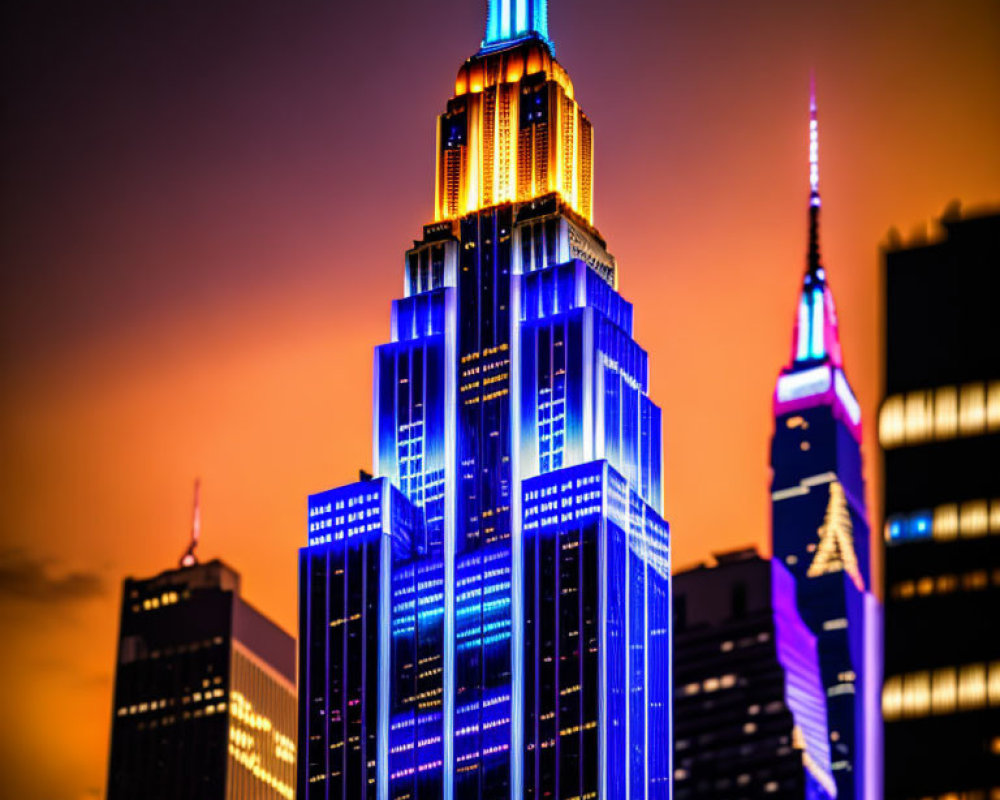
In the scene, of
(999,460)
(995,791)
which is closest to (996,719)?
(995,791)

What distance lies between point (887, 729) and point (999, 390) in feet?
75.4

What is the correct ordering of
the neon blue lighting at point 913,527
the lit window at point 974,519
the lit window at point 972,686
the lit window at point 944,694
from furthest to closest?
the neon blue lighting at point 913,527
the lit window at point 974,519
the lit window at point 944,694
the lit window at point 972,686

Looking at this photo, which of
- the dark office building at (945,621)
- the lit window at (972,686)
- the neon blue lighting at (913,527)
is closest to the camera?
the dark office building at (945,621)

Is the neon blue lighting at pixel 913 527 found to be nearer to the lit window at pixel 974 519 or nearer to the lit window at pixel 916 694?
the lit window at pixel 974 519

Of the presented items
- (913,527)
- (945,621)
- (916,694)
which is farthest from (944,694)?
(913,527)

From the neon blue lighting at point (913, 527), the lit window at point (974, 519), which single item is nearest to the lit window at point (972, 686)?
the lit window at point (974, 519)

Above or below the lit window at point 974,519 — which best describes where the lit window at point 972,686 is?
below

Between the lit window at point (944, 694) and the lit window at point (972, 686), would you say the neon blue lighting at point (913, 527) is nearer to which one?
the lit window at point (972, 686)

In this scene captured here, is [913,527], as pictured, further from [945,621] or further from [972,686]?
[972,686]

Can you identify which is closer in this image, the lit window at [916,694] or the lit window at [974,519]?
the lit window at [916,694]

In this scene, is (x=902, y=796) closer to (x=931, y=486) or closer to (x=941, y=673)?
(x=941, y=673)

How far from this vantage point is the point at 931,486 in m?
199

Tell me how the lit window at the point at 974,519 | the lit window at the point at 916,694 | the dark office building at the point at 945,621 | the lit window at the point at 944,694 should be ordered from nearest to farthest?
the dark office building at the point at 945,621
the lit window at the point at 944,694
the lit window at the point at 916,694
the lit window at the point at 974,519

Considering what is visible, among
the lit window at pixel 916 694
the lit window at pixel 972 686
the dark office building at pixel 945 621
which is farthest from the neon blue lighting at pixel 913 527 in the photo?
the lit window at pixel 972 686
